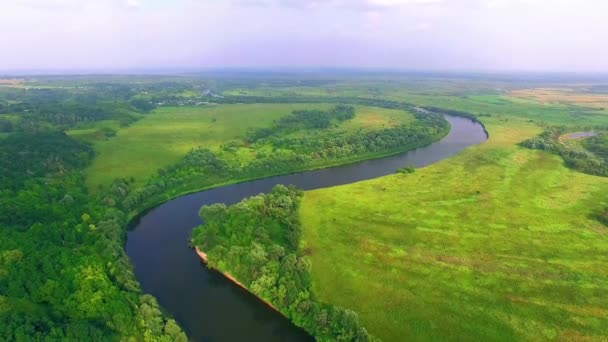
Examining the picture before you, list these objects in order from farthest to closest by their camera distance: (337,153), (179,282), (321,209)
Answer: (337,153) < (321,209) < (179,282)

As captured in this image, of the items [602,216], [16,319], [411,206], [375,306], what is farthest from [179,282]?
[602,216]

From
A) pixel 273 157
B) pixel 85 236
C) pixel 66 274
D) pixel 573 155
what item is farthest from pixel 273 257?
pixel 573 155

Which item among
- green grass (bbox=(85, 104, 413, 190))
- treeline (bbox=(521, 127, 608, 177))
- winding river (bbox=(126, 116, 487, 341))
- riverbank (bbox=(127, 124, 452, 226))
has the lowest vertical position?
winding river (bbox=(126, 116, 487, 341))

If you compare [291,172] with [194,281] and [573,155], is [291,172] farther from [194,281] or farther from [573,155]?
[573,155]

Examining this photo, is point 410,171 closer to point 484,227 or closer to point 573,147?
point 484,227

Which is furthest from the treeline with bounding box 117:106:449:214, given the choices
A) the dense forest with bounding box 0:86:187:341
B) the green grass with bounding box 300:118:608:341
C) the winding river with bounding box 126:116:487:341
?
the green grass with bounding box 300:118:608:341

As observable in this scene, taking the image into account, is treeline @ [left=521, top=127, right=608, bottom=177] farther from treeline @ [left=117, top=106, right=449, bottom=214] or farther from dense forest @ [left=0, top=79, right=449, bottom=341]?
dense forest @ [left=0, top=79, right=449, bottom=341]
